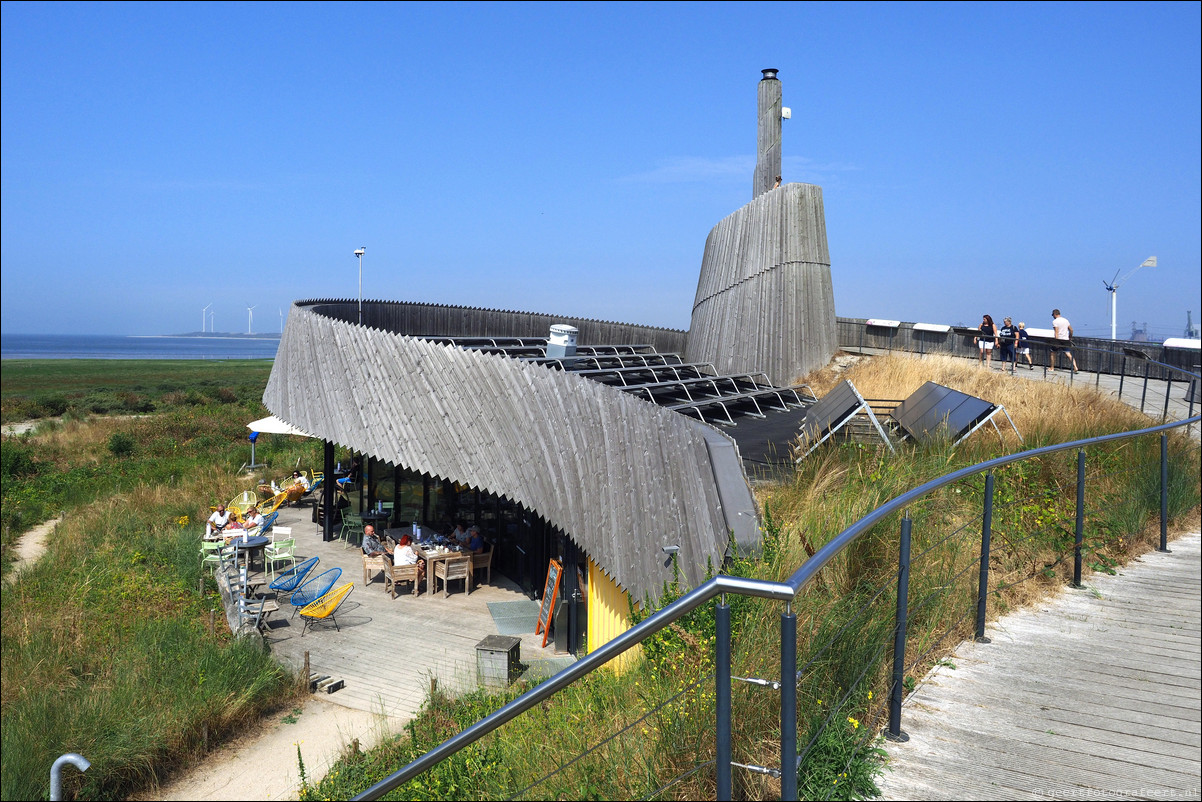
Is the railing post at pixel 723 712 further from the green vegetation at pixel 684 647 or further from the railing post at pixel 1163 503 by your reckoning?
the railing post at pixel 1163 503

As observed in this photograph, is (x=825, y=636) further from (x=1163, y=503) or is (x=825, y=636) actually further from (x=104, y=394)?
(x=104, y=394)

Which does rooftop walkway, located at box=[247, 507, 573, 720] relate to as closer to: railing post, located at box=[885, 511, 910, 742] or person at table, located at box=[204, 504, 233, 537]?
person at table, located at box=[204, 504, 233, 537]

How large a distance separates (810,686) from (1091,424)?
6.71 m

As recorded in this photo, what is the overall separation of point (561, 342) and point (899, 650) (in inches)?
551

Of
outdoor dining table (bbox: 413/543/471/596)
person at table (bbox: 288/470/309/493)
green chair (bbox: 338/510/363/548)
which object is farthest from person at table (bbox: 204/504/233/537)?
person at table (bbox: 288/470/309/493)

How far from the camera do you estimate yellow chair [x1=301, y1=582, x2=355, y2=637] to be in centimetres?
1138

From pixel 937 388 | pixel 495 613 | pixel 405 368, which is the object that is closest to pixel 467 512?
pixel 495 613

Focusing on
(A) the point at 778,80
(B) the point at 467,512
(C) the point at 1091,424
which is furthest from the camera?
(A) the point at 778,80

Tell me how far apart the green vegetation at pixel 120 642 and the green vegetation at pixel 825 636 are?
2166 mm

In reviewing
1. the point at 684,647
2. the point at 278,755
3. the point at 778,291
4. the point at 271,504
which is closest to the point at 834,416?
the point at 684,647

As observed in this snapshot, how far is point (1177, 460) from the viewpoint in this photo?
21.7 feet

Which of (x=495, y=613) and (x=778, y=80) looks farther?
(x=778, y=80)

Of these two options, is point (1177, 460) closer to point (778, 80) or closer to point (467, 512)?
point (467, 512)

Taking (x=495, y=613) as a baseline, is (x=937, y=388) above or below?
above
